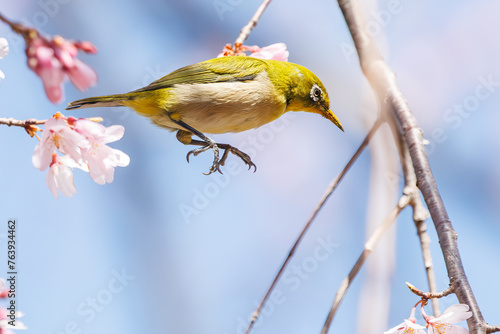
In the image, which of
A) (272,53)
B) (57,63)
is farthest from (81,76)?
(272,53)

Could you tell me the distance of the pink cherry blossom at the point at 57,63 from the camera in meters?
0.89

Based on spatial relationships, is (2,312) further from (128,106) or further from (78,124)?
(128,106)

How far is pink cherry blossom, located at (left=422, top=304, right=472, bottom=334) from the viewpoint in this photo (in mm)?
1494

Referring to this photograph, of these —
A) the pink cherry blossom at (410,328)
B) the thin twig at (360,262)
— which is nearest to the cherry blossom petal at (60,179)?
the thin twig at (360,262)

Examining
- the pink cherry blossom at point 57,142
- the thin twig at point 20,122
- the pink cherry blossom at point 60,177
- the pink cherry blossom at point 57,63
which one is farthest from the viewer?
the pink cherry blossom at point 60,177

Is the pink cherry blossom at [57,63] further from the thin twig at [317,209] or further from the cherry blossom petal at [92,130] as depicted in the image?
the thin twig at [317,209]

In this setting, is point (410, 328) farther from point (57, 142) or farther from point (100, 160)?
point (57, 142)

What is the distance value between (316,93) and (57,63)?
1.97m

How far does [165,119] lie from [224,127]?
0.31 metres

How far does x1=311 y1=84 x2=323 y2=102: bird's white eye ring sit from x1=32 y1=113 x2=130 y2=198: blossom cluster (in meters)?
1.26

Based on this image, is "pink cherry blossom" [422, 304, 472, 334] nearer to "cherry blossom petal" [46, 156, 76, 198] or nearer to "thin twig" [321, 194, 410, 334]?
"thin twig" [321, 194, 410, 334]

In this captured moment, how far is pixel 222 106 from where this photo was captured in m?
2.37

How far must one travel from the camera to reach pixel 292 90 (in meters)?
2.68

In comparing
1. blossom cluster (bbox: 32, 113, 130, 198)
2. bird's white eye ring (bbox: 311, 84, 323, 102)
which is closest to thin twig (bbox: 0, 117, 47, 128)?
blossom cluster (bbox: 32, 113, 130, 198)
